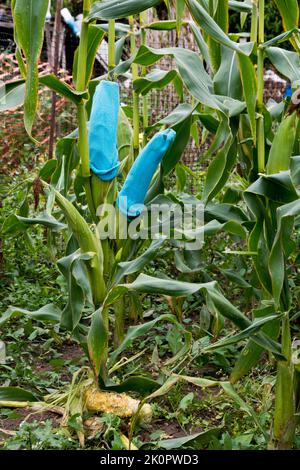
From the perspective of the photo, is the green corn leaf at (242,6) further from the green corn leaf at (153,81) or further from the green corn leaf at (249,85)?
the green corn leaf at (249,85)

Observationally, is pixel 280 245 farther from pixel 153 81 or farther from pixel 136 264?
pixel 153 81

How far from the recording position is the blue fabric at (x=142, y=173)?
91.6 inches

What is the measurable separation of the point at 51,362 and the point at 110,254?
496mm

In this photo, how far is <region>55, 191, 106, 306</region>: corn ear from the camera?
2.20 metres

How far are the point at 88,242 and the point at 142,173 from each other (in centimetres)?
32

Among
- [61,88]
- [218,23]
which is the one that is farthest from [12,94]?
[218,23]

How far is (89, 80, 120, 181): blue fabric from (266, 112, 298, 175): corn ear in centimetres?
56

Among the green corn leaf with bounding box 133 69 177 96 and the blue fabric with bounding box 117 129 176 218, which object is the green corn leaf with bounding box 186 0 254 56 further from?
the green corn leaf with bounding box 133 69 177 96

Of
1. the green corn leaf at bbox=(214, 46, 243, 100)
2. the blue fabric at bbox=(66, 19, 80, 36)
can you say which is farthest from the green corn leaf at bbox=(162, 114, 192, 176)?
the blue fabric at bbox=(66, 19, 80, 36)

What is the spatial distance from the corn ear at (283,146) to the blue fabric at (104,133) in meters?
0.56

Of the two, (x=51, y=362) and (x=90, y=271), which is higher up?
(x=90, y=271)

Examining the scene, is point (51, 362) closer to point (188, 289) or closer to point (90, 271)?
point (90, 271)
